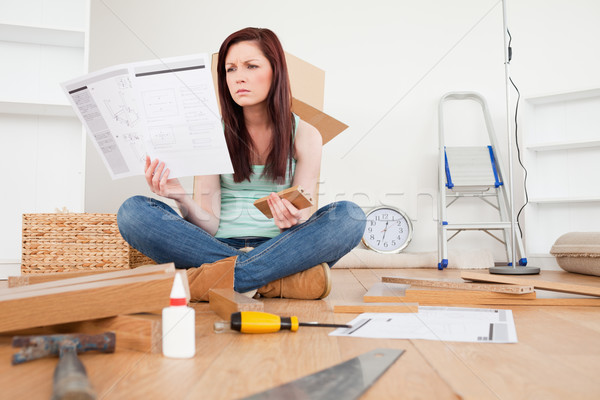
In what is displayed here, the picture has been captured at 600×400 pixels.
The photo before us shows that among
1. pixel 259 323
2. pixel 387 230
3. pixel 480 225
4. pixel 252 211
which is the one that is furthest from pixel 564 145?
pixel 259 323

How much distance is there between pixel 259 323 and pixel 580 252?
1.92 m

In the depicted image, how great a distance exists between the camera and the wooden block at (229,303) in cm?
96

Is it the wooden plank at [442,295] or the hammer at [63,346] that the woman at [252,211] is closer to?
the wooden plank at [442,295]

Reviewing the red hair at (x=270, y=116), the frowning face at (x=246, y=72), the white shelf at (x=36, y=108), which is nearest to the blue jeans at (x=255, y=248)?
the red hair at (x=270, y=116)

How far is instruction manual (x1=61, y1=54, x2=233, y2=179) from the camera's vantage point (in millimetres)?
1146

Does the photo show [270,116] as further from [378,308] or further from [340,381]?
[340,381]

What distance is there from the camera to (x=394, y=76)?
312 centimetres

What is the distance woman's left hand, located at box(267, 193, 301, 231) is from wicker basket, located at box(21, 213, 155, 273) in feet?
3.55

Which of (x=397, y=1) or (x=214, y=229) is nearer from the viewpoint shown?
(x=214, y=229)

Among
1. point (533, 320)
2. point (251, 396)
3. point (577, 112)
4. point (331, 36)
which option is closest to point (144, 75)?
point (251, 396)

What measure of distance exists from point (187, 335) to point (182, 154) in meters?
0.61

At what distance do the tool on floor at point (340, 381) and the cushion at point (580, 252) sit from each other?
73.9 inches

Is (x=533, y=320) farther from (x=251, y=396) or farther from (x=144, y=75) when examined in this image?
(x=144, y=75)

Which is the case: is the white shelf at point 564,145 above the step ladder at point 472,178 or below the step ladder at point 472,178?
above
